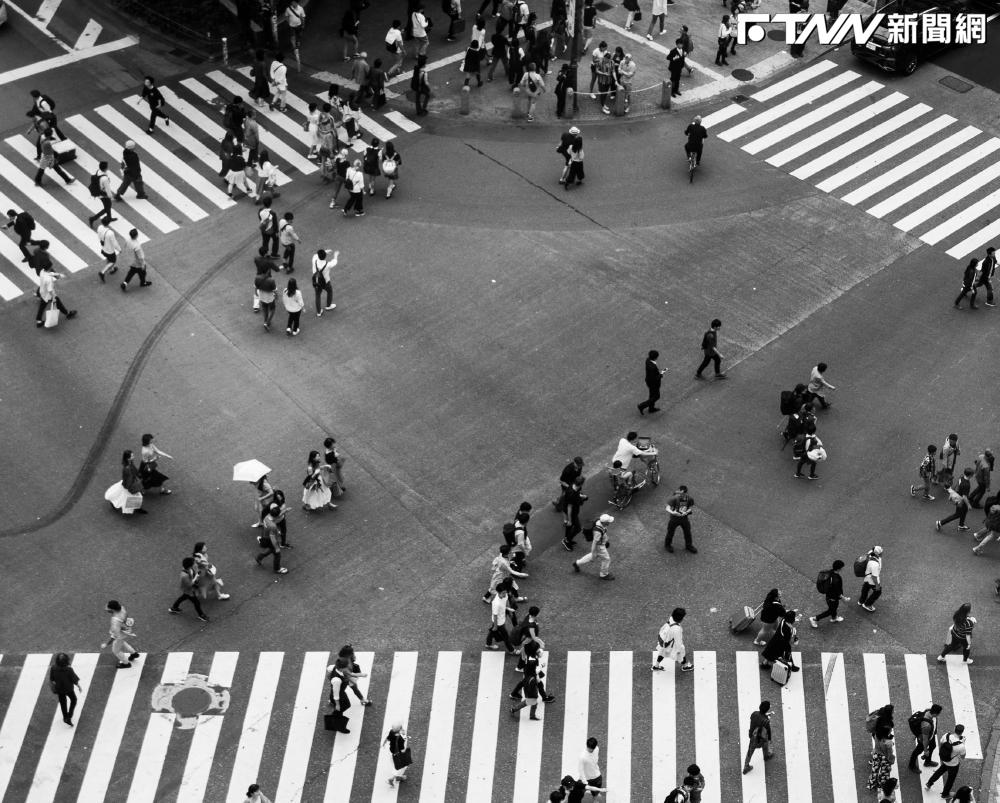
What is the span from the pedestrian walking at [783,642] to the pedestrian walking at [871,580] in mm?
1775

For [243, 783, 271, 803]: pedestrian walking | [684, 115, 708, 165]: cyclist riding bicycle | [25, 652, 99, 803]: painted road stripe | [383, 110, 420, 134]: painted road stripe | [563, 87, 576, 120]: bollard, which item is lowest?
[243, 783, 271, 803]: pedestrian walking

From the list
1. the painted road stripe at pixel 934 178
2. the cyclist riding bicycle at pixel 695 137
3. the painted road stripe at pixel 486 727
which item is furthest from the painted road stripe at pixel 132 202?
the painted road stripe at pixel 934 178

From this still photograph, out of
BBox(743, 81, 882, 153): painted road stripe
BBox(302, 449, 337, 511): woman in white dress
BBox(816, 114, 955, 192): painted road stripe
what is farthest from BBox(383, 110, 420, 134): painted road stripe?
BBox(302, 449, 337, 511): woman in white dress

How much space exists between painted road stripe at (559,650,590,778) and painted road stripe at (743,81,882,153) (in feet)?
63.3

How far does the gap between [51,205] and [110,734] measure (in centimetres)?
1755

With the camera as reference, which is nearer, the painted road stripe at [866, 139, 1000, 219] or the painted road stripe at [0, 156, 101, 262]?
the painted road stripe at [0, 156, 101, 262]

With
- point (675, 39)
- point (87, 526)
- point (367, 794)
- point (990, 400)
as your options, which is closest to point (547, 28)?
point (675, 39)

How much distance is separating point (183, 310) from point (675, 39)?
1933 centimetres

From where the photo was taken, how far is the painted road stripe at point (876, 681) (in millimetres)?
26719

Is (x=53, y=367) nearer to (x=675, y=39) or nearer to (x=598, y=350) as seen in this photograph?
(x=598, y=350)

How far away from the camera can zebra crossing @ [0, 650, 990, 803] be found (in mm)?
25125

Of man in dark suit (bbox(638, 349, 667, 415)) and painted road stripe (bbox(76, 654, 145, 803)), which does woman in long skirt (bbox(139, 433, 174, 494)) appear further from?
Result: man in dark suit (bbox(638, 349, 667, 415))

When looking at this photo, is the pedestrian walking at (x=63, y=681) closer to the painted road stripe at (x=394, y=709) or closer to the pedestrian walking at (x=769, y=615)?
the painted road stripe at (x=394, y=709)

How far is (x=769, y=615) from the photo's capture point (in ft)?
89.0
